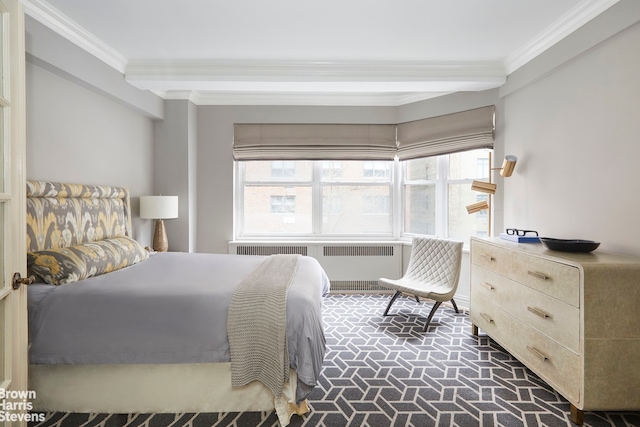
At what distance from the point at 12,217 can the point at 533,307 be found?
123 inches

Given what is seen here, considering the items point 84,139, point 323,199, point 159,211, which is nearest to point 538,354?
point 323,199

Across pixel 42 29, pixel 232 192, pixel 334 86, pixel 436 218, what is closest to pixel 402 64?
pixel 334 86

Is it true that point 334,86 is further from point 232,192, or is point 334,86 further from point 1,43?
point 1,43

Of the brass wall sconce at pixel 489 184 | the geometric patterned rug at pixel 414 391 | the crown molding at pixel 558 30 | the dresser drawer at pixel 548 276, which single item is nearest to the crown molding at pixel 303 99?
the crown molding at pixel 558 30

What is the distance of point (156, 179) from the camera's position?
15.0ft

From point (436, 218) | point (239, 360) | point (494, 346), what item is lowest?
point (494, 346)

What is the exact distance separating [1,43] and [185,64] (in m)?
2.18

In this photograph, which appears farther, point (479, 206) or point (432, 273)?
point (432, 273)

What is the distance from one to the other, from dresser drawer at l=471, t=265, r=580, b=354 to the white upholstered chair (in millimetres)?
435

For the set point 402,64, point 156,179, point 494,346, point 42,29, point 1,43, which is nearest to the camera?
point 1,43

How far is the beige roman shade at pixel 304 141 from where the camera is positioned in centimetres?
480

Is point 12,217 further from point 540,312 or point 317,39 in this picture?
point 540,312

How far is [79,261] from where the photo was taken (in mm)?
2461

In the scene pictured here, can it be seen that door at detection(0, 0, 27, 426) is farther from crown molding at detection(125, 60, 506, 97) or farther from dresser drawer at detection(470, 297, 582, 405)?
dresser drawer at detection(470, 297, 582, 405)
